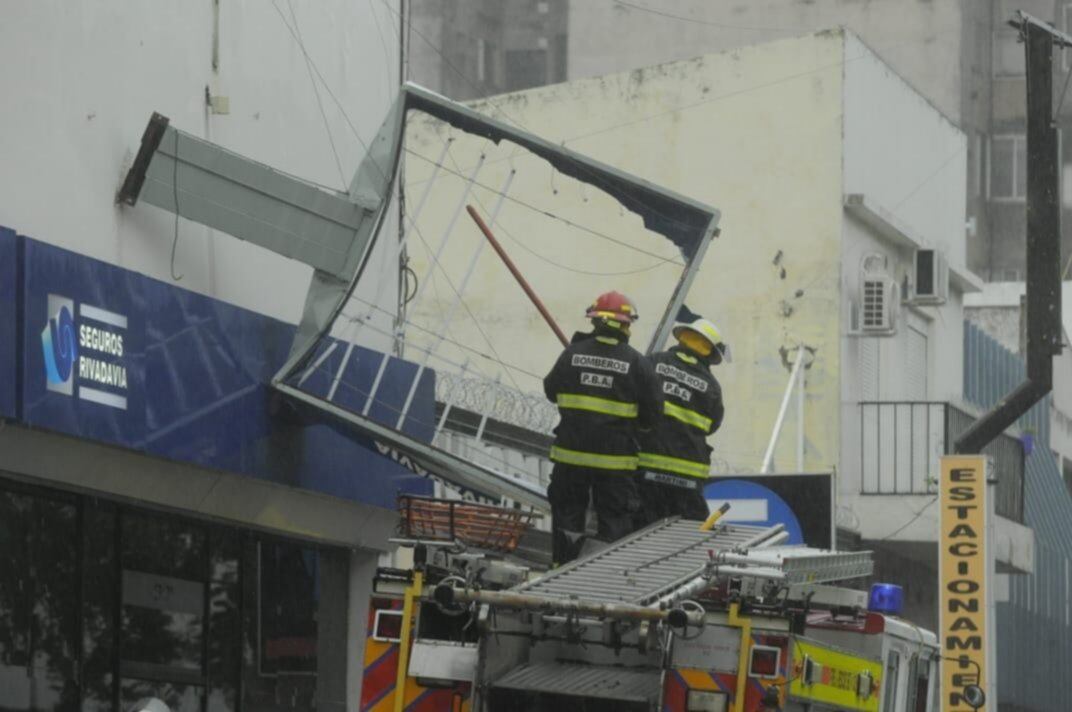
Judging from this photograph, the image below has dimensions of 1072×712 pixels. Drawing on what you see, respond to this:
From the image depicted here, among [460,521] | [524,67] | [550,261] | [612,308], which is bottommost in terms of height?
[460,521]

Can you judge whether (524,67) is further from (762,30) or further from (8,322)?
(8,322)

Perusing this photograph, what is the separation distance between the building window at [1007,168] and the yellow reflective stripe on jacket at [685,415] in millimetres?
42423

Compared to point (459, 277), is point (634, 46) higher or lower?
higher

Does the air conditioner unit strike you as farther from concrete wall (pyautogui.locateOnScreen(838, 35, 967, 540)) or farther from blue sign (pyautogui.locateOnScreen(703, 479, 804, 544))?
blue sign (pyautogui.locateOnScreen(703, 479, 804, 544))

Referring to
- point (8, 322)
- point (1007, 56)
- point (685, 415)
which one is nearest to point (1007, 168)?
point (1007, 56)

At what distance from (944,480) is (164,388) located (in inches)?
340

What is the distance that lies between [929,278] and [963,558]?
906 cm

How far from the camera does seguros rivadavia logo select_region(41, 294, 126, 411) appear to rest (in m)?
12.8

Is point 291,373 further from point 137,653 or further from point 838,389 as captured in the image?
point 838,389

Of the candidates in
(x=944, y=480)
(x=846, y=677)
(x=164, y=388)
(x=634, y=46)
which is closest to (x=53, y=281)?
(x=164, y=388)

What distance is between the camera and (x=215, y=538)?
52.5ft

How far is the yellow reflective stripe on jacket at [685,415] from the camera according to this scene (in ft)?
44.0

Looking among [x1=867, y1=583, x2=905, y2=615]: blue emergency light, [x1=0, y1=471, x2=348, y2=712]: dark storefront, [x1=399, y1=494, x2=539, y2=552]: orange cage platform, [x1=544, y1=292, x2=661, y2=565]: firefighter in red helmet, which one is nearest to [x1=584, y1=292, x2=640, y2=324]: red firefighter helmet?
[x1=544, y1=292, x2=661, y2=565]: firefighter in red helmet

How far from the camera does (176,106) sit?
49.8ft
